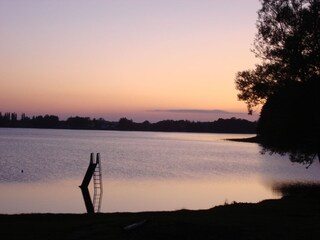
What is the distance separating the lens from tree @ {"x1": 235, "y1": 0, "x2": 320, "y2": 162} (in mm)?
24594

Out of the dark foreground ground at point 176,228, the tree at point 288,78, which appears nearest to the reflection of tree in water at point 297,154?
the tree at point 288,78

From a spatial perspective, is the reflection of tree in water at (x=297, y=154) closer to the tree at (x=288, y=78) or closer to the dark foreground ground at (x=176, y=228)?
the tree at (x=288, y=78)

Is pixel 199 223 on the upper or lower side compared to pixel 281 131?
lower

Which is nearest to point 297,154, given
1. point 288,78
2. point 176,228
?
point 288,78

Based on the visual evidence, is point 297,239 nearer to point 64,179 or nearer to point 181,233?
point 181,233

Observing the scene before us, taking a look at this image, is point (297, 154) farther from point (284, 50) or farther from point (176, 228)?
point (176, 228)

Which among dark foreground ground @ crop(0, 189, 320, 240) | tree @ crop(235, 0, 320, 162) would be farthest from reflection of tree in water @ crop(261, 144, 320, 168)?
dark foreground ground @ crop(0, 189, 320, 240)

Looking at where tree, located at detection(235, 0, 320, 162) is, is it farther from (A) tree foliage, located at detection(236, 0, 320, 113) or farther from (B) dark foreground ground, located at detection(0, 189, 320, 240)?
(B) dark foreground ground, located at detection(0, 189, 320, 240)

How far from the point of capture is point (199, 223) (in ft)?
48.3

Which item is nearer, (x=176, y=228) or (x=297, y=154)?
(x=176, y=228)

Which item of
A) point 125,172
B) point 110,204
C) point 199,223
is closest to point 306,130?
point 199,223

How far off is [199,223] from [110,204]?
19.8m

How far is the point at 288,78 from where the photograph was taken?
25.4 meters

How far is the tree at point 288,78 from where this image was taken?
24594 mm
